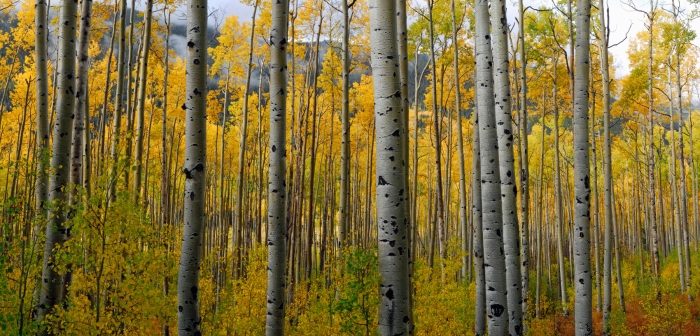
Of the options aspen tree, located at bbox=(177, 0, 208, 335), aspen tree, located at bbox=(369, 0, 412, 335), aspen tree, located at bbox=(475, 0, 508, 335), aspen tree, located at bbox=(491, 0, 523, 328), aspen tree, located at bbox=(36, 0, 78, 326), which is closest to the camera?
aspen tree, located at bbox=(369, 0, 412, 335)

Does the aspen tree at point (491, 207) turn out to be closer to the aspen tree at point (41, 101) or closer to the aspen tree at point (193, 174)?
the aspen tree at point (193, 174)

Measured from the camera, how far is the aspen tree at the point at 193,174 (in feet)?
12.5

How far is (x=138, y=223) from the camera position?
178 inches

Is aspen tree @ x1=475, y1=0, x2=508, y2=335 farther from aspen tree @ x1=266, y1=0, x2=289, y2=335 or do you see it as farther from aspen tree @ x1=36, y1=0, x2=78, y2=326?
aspen tree @ x1=36, y1=0, x2=78, y2=326

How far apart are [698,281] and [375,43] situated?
14878mm

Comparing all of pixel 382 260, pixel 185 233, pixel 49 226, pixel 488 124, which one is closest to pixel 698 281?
pixel 488 124

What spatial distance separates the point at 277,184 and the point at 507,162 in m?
2.50

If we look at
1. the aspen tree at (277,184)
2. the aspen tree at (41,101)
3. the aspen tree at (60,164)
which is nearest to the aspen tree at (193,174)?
the aspen tree at (277,184)

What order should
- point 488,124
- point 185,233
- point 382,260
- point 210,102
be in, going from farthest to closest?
point 210,102
point 488,124
point 185,233
point 382,260

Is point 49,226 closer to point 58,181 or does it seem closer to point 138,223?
point 58,181

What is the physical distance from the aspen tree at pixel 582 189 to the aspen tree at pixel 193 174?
4.24 metres

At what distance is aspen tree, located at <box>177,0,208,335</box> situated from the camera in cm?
379

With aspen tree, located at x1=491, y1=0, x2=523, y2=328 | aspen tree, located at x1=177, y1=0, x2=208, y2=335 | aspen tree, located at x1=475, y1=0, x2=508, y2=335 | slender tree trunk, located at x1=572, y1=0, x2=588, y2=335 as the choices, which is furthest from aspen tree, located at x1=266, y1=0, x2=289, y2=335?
slender tree trunk, located at x1=572, y1=0, x2=588, y2=335

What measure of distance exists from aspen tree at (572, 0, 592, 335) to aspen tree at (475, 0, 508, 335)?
1.53 metres
